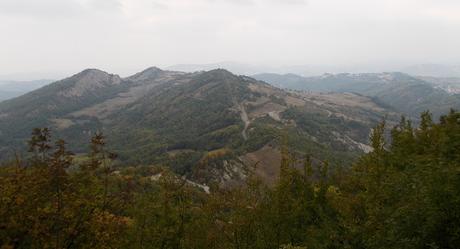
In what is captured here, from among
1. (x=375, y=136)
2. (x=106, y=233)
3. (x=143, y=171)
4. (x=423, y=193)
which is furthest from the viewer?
(x=143, y=171)

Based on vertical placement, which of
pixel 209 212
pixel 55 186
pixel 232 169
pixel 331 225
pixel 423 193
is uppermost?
pixel 55 186

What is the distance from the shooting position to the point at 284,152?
1065 inches

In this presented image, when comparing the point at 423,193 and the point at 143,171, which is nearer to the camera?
the point at 423,193

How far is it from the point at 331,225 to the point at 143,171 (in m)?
136

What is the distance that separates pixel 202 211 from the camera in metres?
29.3

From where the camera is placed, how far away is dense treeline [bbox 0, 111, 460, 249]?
16.5 metres

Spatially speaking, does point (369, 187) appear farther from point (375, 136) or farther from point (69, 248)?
point (69, 248)

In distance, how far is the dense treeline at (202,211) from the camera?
16484 millimetres

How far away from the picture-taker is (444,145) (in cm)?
3903

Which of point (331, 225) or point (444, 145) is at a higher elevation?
point (444, 145)

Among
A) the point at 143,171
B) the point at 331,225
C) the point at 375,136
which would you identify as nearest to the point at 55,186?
the point at 331,225

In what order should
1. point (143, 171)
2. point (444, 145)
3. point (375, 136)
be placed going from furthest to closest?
1. point (143, 171)
2. point (444, 145)
3. point (375, 136)

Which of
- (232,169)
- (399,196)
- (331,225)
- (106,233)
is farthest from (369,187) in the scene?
(232,169)

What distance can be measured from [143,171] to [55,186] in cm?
14617
